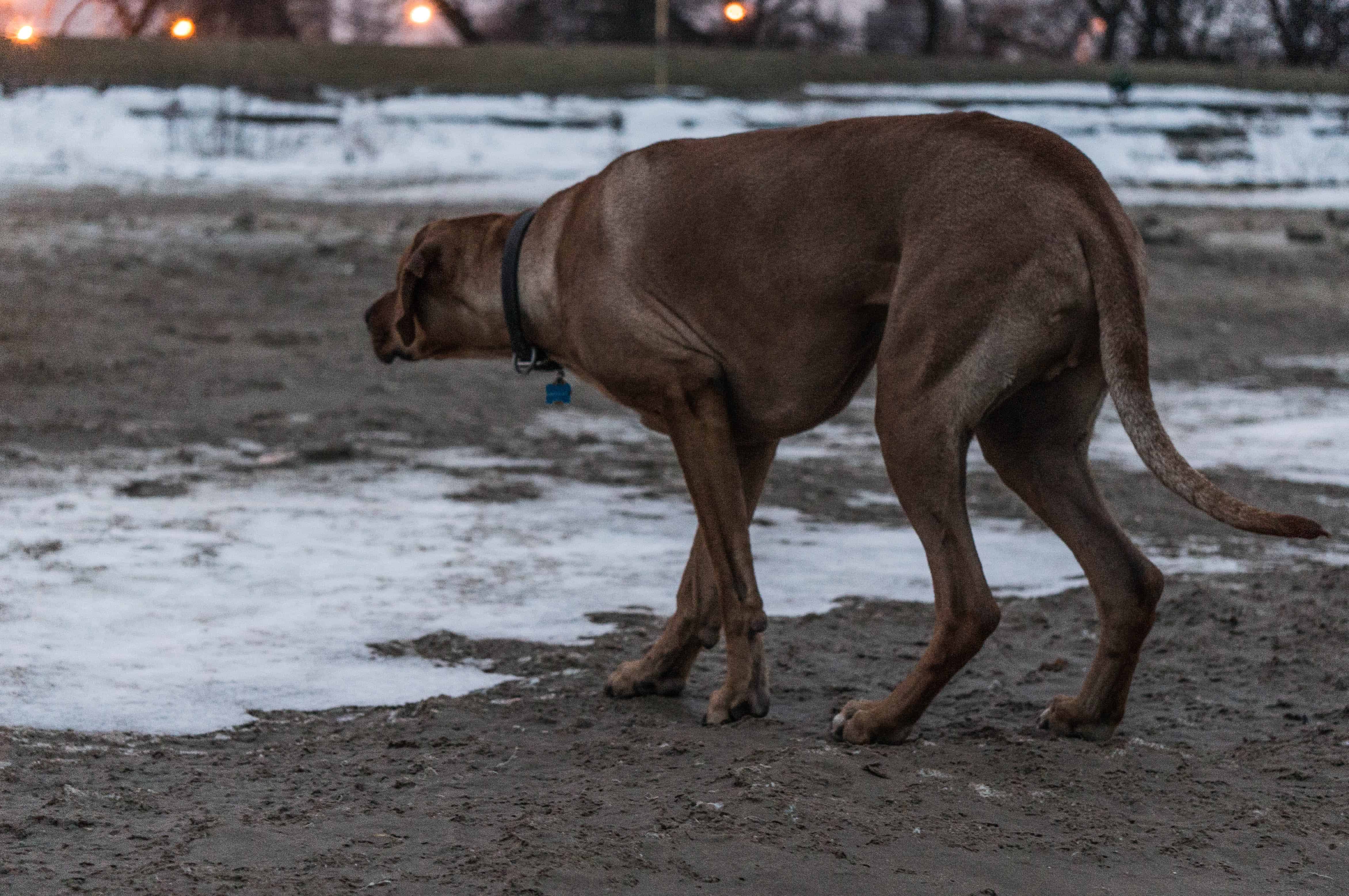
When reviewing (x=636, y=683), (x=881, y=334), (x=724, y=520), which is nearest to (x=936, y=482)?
(x=881, y=334)

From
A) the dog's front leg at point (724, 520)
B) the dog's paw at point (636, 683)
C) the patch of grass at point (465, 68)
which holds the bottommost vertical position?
the dog's paw at point (636, 683)

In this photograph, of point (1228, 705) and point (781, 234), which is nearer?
point (781, 234)

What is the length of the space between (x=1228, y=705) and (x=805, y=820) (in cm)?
177

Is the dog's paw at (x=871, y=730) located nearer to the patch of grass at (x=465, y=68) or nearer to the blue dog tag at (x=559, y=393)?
the blue dog tag at (x=559, y=393)

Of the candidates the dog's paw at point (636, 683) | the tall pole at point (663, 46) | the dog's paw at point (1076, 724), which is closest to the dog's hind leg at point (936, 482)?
the dog's paw at point (1076, 724)

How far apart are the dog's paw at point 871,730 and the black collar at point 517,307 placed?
149cm

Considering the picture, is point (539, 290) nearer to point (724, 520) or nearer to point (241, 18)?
point (724, 520)

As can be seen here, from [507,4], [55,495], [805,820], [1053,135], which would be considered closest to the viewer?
[805,820]

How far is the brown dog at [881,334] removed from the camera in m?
3.82

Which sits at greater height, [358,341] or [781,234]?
[781,234]

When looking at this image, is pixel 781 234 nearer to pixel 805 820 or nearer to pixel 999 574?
pixel 805 820

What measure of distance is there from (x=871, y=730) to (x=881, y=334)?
3.54 ft

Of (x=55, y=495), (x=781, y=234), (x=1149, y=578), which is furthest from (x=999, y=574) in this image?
(x=55, y=495)

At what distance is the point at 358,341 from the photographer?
11.3m
